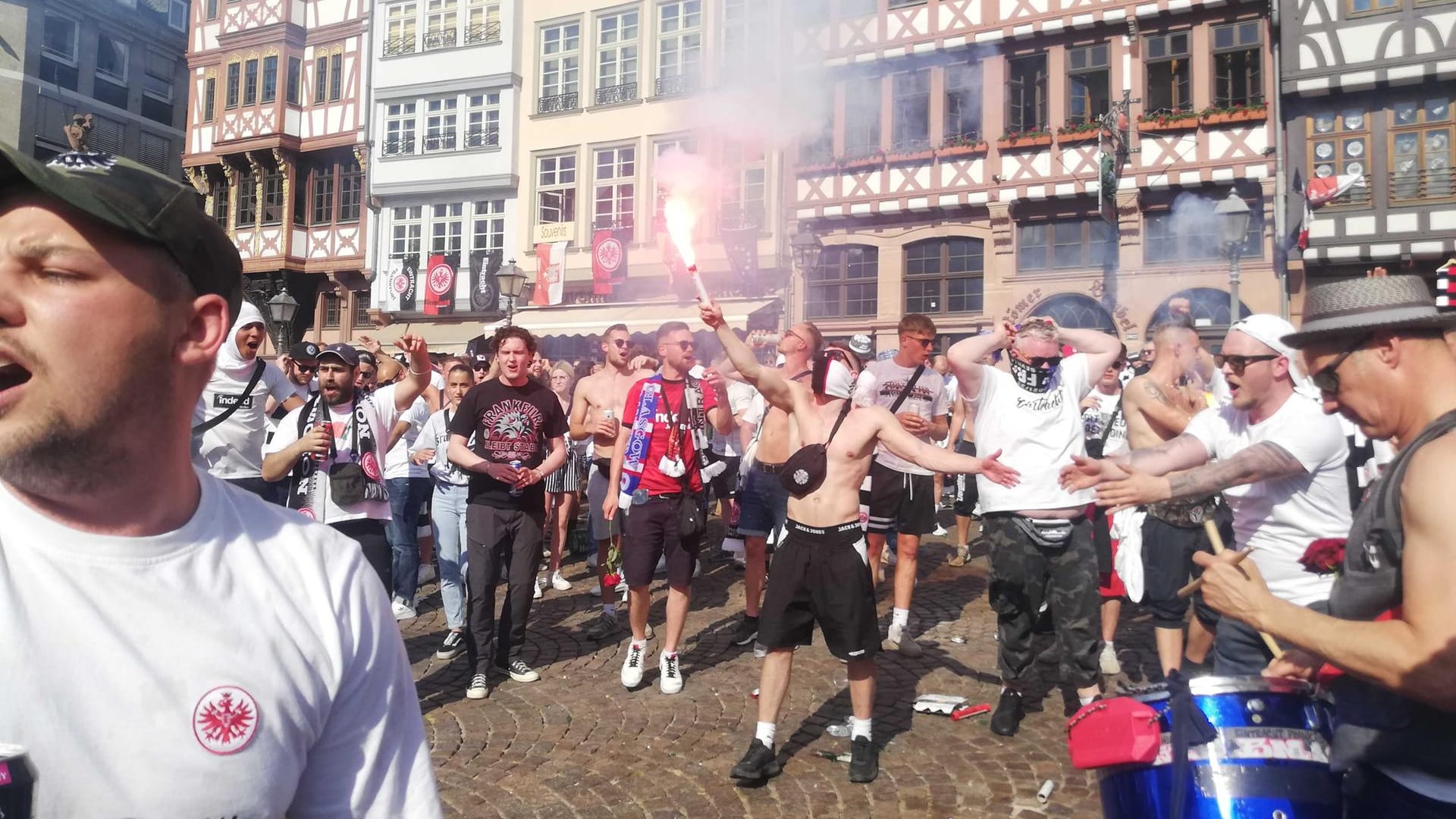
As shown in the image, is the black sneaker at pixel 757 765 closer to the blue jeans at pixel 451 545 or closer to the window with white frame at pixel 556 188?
the blue jeans at pixel 451 545

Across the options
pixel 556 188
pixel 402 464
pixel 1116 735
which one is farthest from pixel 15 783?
pixel 556 188

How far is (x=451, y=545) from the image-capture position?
19.0 feet

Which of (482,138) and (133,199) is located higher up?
(482,138)

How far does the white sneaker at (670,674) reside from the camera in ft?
16.4

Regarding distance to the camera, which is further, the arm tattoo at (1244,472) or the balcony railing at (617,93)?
the balcony railing at (617,93)

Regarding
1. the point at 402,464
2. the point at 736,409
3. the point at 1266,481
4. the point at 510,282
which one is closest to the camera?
the point at 1266,481

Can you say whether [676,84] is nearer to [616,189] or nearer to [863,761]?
Result: [616,189]

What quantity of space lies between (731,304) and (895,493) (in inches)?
552

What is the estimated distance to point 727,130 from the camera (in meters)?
20.9

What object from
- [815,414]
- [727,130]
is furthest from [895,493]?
[727,130]

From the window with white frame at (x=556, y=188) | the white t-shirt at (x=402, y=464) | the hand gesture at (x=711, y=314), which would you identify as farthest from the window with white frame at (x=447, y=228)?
the hand gesture at (x=711, y=314)

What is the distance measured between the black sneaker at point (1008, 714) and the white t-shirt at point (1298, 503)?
4.96ft

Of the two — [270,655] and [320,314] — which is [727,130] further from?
[270,655]

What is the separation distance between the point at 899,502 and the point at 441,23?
2261 cm
